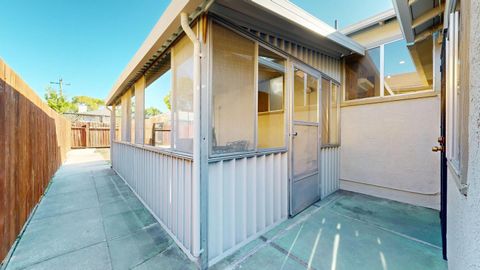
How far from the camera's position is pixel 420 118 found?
3455 millimetres

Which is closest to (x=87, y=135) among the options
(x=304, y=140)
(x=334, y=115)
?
(x=304, y=140)

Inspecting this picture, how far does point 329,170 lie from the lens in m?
4.07

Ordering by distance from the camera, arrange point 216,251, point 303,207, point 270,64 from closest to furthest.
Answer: point 216,251, point 270,64, point 303,207

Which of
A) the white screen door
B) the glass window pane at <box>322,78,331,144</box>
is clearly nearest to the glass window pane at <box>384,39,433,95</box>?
the glass window pane at <box>322,78,331,144</box>

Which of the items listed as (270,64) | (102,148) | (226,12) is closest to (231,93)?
(226,12)

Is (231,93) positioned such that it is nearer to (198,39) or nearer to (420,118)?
(198,39)

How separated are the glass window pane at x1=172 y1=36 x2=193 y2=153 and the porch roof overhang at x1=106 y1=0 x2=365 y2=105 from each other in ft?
0.71

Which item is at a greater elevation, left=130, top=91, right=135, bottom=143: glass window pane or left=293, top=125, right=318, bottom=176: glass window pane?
left=130, top=91, right=135, bottom=143: glass window pane

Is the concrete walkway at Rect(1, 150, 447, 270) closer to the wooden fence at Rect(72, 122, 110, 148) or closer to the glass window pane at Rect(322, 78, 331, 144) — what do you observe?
the glass window pane at Rect(322, 78, 331, 144)

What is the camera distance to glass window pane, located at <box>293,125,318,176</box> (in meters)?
3.09

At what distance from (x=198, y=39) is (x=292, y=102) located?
5.63 feet

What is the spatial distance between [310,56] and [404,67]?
2.02 meters

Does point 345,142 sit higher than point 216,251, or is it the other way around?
point 345,142

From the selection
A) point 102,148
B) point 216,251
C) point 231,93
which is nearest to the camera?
point 216,251
